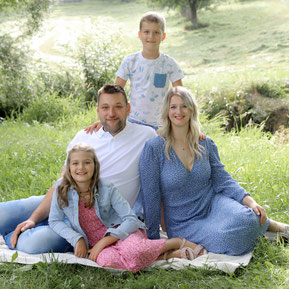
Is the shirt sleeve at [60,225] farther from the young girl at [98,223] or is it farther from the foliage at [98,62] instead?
the foliage at [98,62]

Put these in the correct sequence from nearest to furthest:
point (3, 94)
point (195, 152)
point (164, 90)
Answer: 1. point (195, 152)
2. point (164, 90)
3. point (3, 94)

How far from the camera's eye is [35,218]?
327 cm

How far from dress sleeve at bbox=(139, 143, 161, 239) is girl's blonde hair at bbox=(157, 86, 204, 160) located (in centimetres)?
12

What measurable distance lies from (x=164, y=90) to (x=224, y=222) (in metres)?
1.46

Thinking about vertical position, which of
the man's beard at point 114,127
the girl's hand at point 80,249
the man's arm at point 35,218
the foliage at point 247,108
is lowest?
the foliage at point 247,108

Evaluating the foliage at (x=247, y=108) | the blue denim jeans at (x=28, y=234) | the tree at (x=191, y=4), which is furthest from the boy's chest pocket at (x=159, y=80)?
the tree at (x=191, y=4)

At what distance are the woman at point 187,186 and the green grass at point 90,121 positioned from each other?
0.32 meters

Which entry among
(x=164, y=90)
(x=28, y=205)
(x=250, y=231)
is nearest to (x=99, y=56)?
(x=164, y=90)

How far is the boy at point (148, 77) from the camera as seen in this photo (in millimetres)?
3994

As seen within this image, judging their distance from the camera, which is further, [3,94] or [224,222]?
[3,94]

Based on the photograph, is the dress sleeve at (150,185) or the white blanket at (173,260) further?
the dress sleeve at (150,185)

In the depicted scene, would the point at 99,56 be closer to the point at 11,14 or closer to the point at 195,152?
the point at 11,14

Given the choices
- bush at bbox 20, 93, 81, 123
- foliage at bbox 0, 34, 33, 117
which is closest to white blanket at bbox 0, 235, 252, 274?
bush at bbox 20, 93, 81, 123

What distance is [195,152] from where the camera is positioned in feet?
10.7
